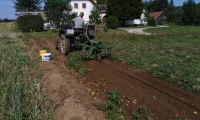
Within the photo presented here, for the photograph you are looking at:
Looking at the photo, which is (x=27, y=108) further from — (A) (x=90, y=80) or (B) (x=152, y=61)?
(B) (x=152, y=61)

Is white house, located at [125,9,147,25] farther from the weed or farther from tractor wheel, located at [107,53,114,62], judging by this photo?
the weed

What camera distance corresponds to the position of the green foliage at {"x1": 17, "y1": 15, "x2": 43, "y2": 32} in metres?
26.5

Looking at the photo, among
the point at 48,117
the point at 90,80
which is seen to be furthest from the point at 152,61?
the point at 48,117

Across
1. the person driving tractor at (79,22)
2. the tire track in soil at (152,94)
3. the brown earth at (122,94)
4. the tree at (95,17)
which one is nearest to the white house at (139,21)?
the tree at (95,17)

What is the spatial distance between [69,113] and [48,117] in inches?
A: 15.6

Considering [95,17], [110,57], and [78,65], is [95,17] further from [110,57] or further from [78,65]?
[78,65]

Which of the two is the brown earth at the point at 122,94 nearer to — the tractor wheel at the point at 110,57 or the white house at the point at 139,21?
the tractor wheel at the point at 110,57

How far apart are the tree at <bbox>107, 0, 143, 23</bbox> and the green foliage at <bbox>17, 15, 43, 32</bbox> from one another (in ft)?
60.5

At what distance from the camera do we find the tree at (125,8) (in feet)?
136

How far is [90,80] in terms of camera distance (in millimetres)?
6719

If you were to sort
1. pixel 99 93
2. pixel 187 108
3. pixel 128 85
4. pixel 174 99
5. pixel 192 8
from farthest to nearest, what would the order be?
1. pixel 192 8
2. pixel 128 85
3. pixel 99 93
4. pixel 174 99
5. pixel 187 108

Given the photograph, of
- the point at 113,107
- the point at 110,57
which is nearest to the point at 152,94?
the point at 113,107

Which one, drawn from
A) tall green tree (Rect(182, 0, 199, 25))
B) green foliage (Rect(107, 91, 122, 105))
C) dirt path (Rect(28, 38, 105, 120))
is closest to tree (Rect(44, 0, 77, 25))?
dirt path (Rect(28, 38, 105, 120))

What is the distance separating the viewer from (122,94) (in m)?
5.46
